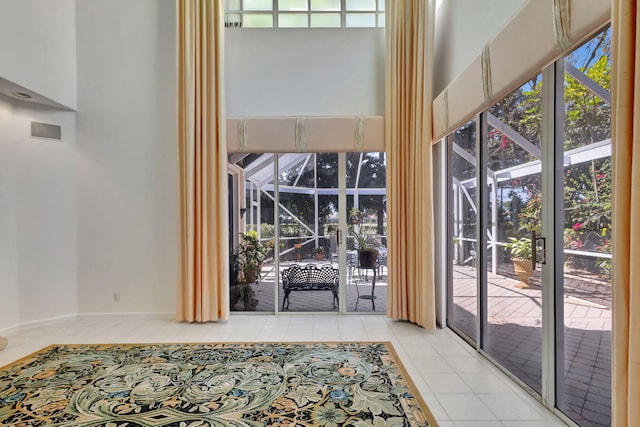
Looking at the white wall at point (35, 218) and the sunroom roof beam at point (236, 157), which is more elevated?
the sunroom roof beam at point (236, 157)

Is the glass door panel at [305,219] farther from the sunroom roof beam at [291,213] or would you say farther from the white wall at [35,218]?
the white wall at [35,218]

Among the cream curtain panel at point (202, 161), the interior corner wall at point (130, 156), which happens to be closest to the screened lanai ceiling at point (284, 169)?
the cream curtain panel at point (202, 161)

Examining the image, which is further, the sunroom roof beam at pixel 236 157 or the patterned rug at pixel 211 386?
the sunroom roof beam at pixel 236 157

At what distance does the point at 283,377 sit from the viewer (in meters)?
2.85

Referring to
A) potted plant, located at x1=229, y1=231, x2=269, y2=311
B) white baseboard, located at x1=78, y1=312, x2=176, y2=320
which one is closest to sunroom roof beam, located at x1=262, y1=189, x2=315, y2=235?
potted plant, located at x1=229, y1=231, x2=269, y2=311

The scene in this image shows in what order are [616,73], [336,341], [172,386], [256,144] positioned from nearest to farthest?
1. [616,73]
2. [172,386]
3. [336,341]
4. [256,144]

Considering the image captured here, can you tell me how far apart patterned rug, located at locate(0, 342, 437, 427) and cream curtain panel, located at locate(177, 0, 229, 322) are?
89 centimetres

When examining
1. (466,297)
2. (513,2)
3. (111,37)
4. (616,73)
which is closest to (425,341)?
(466,297)

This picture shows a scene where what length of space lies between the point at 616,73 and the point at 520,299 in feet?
6.57

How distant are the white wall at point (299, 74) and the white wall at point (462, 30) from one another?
863 millimetres

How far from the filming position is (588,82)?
205 centimetres

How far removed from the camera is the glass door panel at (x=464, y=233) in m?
3.55

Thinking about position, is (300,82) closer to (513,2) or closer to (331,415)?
(513,2)

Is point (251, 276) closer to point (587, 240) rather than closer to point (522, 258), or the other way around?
point (522, 258)
